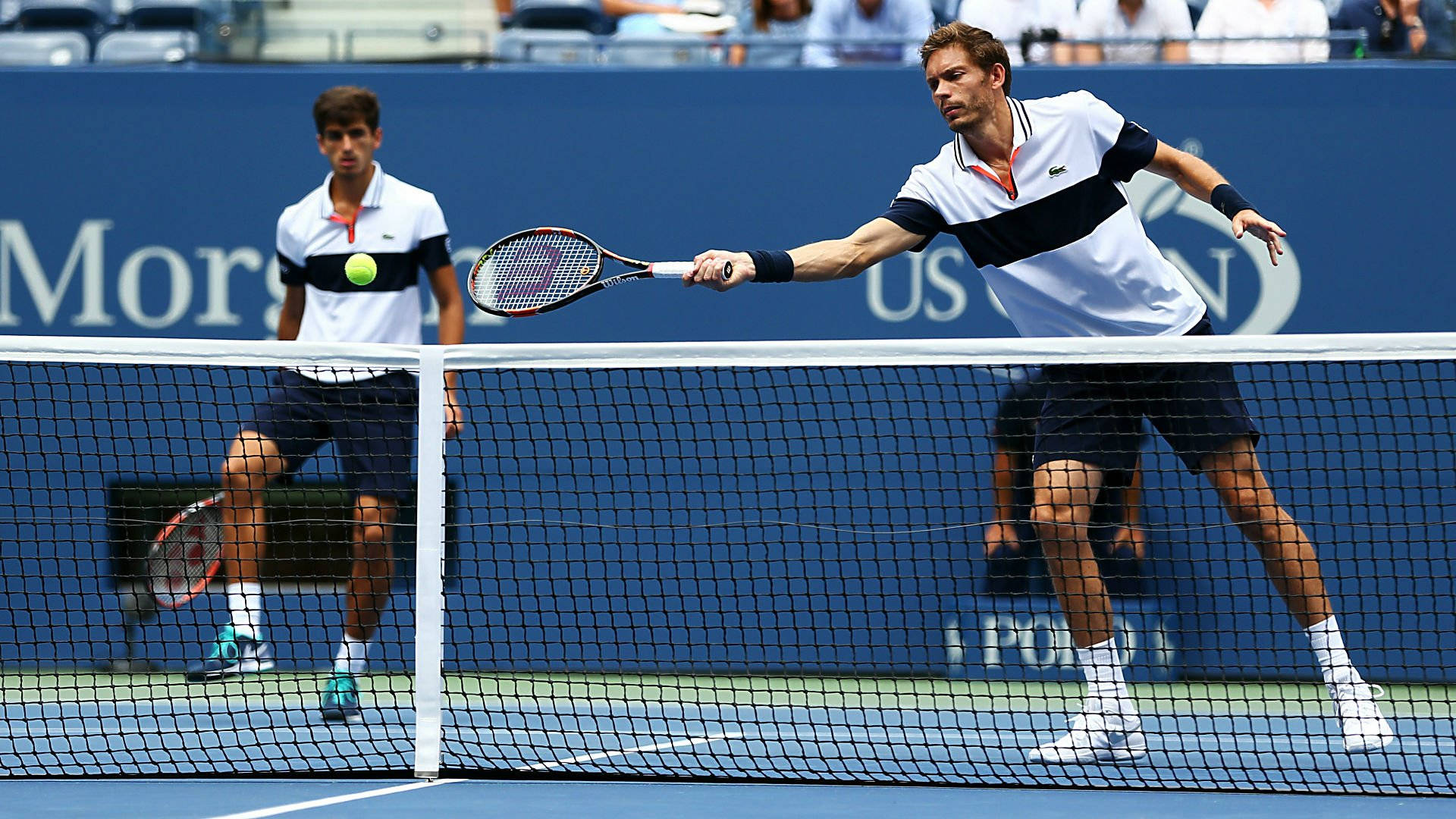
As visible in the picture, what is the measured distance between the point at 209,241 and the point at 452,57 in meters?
1.13

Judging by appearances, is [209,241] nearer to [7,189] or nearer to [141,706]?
[7,189]

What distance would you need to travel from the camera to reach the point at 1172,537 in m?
5.76

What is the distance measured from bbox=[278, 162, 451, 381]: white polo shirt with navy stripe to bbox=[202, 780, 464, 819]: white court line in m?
1.61

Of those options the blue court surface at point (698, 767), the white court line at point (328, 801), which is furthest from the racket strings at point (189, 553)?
the white court line at point (328, 801)

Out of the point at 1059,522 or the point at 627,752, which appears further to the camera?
the point at 627,752

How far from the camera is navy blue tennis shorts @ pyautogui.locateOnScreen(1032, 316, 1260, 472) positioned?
3762 millimetres

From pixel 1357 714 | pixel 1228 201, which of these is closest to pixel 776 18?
pixel 1228 201

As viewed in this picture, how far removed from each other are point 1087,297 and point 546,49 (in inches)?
117

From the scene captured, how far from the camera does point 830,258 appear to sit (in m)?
3.72

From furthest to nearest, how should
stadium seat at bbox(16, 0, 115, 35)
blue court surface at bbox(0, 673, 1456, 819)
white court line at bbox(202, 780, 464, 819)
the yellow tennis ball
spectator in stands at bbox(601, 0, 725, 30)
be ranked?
spectator in stands at bbox(601, 0, 725, 30) < stadium seat at bbox(16, 0, 115, 35) < the yellow tennis ball < blue court surface at bbox(0, 673, 1456, 819) < white court line at bbox(202, 780, 464, 819)

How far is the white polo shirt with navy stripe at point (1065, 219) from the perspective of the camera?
381cm

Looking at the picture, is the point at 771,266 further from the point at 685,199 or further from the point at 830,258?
the point at 685,199

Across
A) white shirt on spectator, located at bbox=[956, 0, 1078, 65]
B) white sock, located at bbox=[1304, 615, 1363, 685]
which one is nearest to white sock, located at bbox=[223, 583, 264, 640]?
white sock, located at bbox=[1304, 615, 1363, 685]

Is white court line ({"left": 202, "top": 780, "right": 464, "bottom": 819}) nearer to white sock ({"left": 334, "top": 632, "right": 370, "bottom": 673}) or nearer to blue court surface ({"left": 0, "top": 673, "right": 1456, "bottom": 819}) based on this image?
blue court surface ({"left": 0, "top": 673, "right": 1456, "bottom": 819})
